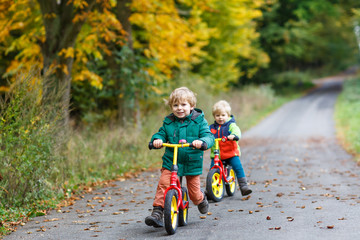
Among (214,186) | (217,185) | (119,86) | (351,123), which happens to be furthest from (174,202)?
(351,123)

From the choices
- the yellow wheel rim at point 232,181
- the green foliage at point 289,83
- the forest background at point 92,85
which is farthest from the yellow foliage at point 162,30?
the green foliage at point 289,83

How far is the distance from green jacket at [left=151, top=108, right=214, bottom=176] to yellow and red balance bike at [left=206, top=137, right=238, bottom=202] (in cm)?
153

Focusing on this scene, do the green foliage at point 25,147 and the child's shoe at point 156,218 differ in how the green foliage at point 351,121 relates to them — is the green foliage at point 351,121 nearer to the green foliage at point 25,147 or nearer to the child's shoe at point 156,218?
the green foliage at point 25,147

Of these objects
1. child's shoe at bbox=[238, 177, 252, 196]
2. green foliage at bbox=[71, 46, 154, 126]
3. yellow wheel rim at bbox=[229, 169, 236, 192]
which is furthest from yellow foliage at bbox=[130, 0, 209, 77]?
child's shoe at bbox=[238, 177, 252, 196]

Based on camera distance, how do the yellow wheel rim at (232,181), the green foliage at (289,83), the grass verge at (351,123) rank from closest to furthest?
the yellow wheel rim at (232,181) < the grass verge at (351,123) < the green foliage at (289,83)

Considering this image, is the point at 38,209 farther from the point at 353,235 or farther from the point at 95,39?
the point at 95,39

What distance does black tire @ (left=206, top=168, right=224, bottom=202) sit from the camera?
7531 mm

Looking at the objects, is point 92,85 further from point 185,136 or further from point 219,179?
point 185,136

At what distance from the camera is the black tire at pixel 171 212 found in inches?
214

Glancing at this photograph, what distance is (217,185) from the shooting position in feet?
25.7

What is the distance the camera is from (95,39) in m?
12.7

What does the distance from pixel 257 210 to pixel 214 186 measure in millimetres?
1054

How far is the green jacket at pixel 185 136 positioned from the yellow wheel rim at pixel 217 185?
65.6 inches

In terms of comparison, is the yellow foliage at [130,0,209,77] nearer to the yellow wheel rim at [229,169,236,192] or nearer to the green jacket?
the yellow wheel rim at [229,169,236,192]
